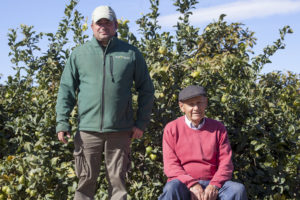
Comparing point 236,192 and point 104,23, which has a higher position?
point 104,23

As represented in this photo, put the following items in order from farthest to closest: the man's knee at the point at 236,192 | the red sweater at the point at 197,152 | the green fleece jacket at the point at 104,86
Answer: the green fleece jacket at the point at 104,86 → the red sweater at the point at 197,152 → the man's knee at the point at 236,192

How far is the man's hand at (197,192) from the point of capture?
3.12m

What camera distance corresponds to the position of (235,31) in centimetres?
770

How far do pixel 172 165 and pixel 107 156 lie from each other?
0.55 meters

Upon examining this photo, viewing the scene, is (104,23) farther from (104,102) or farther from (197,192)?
(197,192)

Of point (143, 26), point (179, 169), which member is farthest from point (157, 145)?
point (143, 26)

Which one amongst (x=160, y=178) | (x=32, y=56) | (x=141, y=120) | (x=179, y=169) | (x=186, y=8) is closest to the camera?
(x=179, y=169)

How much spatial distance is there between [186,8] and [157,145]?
4.88 feet

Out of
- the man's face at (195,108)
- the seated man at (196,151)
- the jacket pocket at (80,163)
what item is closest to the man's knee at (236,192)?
the seated man at (196,151)

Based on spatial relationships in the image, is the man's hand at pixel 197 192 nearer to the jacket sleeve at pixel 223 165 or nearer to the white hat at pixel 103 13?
the jacket sleeve at pixel 223 165

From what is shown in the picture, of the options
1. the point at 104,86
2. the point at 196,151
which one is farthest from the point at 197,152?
the point at 104,86

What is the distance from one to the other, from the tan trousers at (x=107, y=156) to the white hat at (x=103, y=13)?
0.89m

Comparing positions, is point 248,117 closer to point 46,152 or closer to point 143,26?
point 143,26

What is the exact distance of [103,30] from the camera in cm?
346
